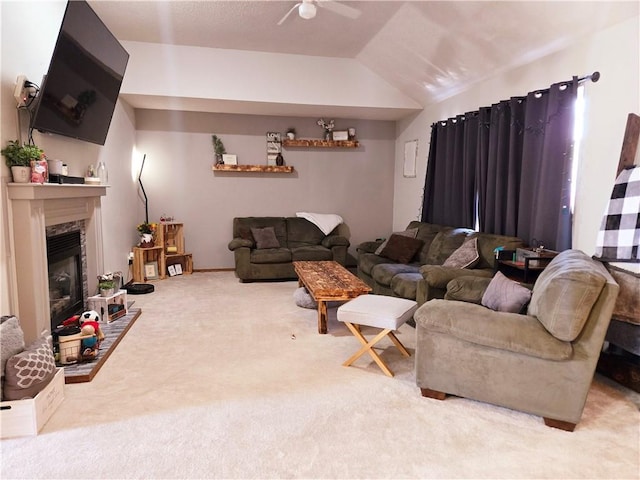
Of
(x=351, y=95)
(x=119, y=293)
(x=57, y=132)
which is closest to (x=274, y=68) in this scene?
(x=351, y=95)

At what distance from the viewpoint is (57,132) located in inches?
126

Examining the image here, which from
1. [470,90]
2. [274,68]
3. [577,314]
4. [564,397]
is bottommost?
[564,397]

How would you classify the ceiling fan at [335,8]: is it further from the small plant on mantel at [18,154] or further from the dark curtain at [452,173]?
the small plant on mantel at [18,154]

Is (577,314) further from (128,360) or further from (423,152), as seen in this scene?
(423,152)

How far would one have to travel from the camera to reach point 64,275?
371 cm

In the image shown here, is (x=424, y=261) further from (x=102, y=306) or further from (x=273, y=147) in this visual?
(x=102, y=306)

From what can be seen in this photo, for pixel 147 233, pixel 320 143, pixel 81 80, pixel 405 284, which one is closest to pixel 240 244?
Result: pixel 147 233

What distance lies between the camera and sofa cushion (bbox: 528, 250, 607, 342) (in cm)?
216

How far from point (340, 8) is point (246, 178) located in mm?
3098

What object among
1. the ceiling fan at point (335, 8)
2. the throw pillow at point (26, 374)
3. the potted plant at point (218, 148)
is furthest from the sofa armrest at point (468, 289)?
the potted plant at point (218, 148)

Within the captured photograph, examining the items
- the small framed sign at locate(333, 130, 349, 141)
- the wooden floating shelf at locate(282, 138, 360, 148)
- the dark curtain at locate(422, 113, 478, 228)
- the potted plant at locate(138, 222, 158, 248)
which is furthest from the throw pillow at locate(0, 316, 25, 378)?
the small framed sign at locate(333, 130, 349, 141)

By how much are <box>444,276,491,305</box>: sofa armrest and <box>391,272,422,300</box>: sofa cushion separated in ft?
2.01

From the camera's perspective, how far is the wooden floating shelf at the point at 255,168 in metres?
6.32

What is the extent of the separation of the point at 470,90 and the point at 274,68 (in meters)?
2.38
